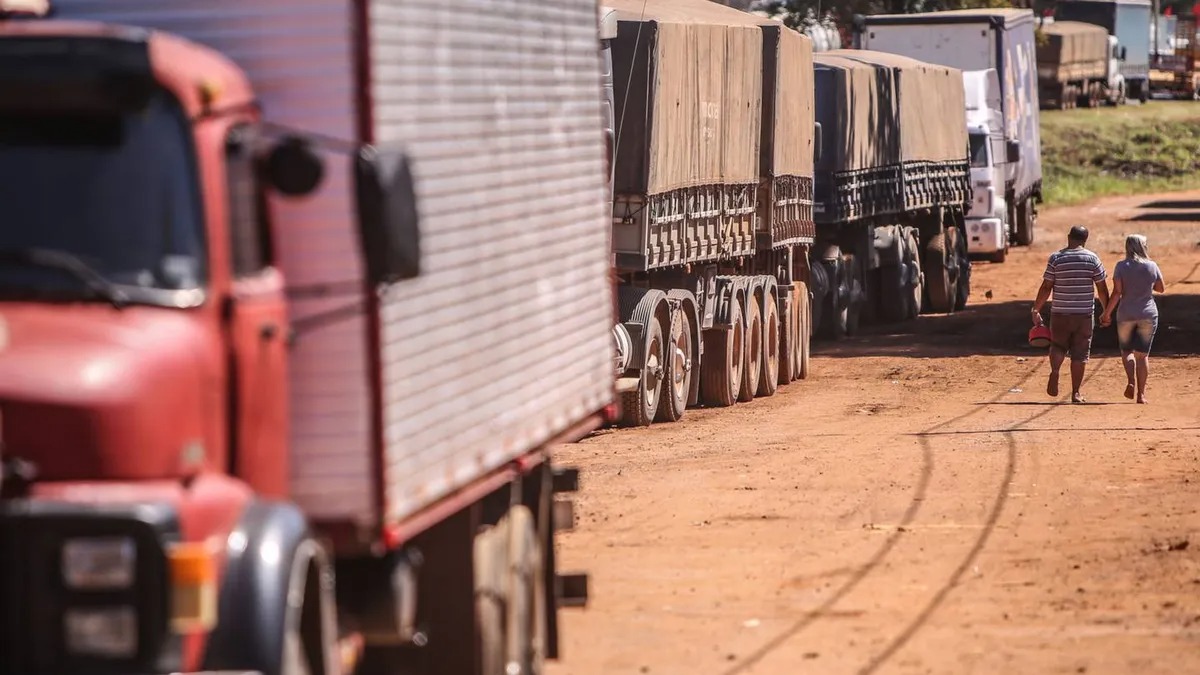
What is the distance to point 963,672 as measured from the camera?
9.49 meters

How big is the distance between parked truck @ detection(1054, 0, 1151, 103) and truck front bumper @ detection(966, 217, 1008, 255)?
3903 centimetres

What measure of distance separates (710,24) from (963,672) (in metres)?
12.3

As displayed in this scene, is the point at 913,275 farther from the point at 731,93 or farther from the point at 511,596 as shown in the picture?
the point at 511,596

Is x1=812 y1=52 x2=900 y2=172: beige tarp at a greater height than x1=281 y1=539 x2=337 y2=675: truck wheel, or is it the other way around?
x1=812 y1=52 x2=900 y2=172: beige tarp

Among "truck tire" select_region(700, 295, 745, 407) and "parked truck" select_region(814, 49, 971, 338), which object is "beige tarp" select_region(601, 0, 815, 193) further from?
"parked truck" select_region(814, 49, 971, 338)

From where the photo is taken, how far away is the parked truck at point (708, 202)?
750 inches

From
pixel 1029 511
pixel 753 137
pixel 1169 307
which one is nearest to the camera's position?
pixel 1029 511

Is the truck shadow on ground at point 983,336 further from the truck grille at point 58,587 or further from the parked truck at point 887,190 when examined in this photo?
the truck grille at point 58,587

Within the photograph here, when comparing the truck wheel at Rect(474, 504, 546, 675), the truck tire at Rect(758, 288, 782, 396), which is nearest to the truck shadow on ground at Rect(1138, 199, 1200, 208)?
the truck tire at Rect(758, 288, 782, 396)

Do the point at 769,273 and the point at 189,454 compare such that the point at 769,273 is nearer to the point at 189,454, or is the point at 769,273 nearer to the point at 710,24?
the point at 710,24

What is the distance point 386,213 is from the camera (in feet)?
19.1

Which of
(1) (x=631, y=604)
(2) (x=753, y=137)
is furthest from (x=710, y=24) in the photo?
(1) (x=631, y=604)

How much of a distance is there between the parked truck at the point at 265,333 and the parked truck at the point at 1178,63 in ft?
255

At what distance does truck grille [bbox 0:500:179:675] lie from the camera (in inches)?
201
